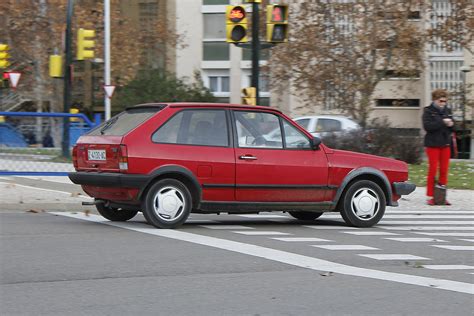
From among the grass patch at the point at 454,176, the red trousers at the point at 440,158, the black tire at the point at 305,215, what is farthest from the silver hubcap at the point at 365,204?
the grass patch at the point at 454,176

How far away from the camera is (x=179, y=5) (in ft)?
174

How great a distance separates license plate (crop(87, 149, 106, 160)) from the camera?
36.1 feet

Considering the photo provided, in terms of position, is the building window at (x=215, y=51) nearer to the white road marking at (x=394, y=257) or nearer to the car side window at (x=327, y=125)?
the car side window at (x=327, y=125)

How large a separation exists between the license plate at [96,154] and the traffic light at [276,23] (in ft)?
23.7

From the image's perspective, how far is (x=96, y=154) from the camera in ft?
36.4

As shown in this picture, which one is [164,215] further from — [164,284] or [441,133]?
[441,133]

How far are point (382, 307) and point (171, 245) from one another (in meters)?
3.46

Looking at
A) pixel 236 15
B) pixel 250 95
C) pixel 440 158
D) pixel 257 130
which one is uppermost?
pixel 236 15

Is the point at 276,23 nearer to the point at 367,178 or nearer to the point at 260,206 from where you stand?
the point at 367,178

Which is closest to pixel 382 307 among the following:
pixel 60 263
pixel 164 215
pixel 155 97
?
pixel 60 263

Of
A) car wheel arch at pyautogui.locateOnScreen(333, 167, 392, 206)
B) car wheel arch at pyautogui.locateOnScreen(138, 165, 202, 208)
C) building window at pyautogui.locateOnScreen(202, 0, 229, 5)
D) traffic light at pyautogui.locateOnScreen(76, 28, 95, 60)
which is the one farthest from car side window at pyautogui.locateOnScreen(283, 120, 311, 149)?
building window at pyautogui.locateOnScreen(202, 0, 229, 5)

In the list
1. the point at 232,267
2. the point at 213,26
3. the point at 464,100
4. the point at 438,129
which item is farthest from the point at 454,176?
the point at 213,26

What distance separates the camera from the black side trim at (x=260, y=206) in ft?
36.8

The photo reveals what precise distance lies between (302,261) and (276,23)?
9718mm
